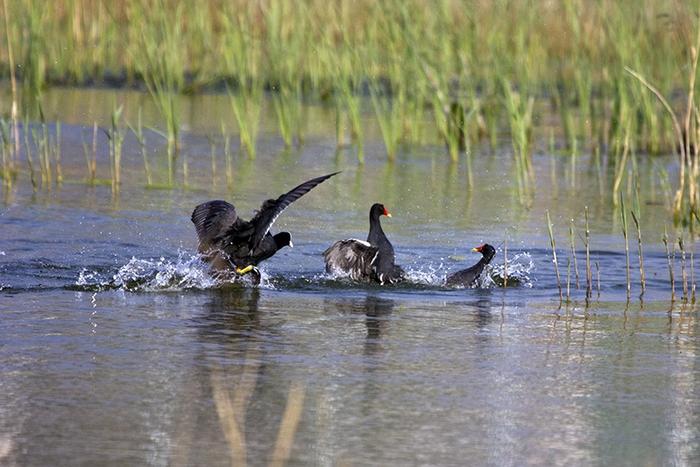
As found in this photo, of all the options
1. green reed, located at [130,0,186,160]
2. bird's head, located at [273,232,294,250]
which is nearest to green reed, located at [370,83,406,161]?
green reed, located at [130,0,186,160]

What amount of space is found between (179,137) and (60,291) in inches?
279

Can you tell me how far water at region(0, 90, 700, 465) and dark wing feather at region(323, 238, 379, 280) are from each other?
11 centimetres

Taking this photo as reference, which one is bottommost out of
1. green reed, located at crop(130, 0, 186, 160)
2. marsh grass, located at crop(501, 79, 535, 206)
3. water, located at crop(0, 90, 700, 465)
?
water, located at crop(0, 90, 700, 465)

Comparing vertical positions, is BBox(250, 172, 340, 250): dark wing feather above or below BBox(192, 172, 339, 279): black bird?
above

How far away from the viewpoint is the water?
465 cm

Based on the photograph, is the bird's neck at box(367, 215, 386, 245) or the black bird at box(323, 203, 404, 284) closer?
the black bird at box(323, 203, 404, 284)

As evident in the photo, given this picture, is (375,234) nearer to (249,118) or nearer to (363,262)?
(363,262)

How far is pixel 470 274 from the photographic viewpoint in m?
8.32


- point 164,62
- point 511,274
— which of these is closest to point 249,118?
point 164,62

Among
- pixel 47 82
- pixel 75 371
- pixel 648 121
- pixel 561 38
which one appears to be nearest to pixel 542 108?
pixel 561 38

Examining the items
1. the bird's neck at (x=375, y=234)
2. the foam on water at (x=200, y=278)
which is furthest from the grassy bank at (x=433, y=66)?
the bird's neck at (x=375, y=234)

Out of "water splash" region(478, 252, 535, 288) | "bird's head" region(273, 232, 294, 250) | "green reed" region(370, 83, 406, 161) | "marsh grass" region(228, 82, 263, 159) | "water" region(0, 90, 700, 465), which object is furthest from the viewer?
"marsh grass" region(228, 82, 263, 159)

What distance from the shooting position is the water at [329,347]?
183 inches

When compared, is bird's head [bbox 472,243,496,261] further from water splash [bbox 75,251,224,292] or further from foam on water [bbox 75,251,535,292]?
water splash [bbox 75,251,224,292]
